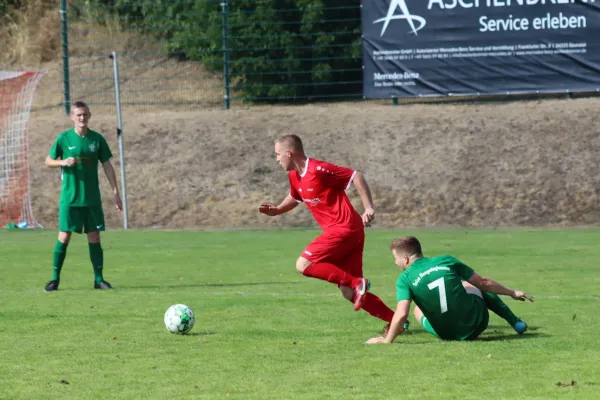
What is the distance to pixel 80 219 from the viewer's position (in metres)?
12.1

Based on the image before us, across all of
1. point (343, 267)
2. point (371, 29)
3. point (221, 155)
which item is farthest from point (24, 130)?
point (343, 267)

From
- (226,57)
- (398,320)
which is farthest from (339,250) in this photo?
(226,57)

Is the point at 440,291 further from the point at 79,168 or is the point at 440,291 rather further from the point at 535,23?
the point at 535,23

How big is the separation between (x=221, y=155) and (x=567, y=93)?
819 cm

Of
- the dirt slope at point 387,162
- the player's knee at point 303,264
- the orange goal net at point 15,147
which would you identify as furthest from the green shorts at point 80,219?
the orange goal net at point 15,147

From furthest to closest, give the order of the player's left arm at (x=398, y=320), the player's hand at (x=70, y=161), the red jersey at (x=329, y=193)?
the player's hand at (x=70, y=161) → the red jersey at (x=329, y=193) → the player's left arm at (x=398, y=320)

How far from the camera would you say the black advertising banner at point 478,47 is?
77.8ft

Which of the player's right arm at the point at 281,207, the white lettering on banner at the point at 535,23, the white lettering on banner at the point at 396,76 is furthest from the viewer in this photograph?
the white lettering on banner at the point at 396,76

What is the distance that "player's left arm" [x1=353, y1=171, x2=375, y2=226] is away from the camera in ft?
27.7

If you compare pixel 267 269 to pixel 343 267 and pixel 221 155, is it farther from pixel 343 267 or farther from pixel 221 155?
pixel 221 155

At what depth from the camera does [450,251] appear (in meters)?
15.9

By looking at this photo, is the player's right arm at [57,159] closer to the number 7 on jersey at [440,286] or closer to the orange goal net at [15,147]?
the number 7 on jersey at [440,286]

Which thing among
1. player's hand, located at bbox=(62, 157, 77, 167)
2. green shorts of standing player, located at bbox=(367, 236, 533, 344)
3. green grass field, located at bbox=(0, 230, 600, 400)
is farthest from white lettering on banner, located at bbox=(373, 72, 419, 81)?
green shorts of standing player, located at bbox=(367, 236, 533, 344)

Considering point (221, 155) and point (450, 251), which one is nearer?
point (450, 251)
